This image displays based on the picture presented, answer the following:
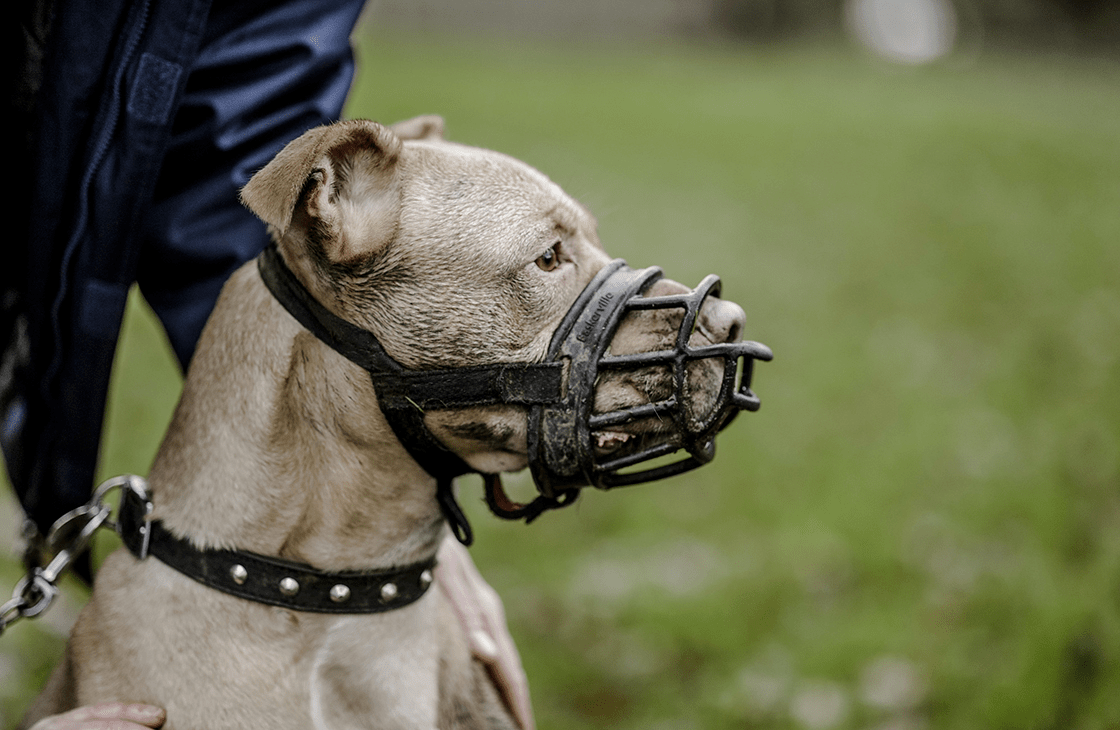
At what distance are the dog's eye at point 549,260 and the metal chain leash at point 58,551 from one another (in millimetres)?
1016

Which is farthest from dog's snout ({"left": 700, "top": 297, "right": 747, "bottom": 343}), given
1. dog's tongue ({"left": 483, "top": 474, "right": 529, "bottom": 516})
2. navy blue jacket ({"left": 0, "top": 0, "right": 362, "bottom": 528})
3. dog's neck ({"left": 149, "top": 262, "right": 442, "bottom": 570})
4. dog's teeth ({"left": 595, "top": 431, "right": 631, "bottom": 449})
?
navy blue jacket ({"left": 0, "top": 0, "right": 362, "bottom": 528})

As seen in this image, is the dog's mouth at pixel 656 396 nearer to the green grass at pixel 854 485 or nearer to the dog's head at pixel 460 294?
the dog's head at pixel 460 294

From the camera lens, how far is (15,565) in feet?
12.8

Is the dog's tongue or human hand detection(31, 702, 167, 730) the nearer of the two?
human hand detection(31, 702, 167, 730)

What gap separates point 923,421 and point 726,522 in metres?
1.59

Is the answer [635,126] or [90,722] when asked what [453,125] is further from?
[90,722]

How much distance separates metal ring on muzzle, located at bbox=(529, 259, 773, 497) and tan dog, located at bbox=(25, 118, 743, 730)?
56mm

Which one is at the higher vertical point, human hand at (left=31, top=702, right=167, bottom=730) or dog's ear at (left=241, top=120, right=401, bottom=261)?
dog's ear at (left=241, top=120, right=401, bottom=261)

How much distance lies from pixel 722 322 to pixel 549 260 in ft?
1.30

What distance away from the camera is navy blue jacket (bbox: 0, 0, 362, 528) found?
198 cm

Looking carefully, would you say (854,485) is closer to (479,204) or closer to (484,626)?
(484,626)

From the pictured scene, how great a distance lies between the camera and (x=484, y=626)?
2307 millimetres

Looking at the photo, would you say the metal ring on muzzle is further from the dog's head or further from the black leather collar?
the black leather collar

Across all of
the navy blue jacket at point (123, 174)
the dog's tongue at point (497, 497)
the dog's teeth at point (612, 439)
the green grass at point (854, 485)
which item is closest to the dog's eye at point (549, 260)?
the dog's teeth at point (612, 439)
